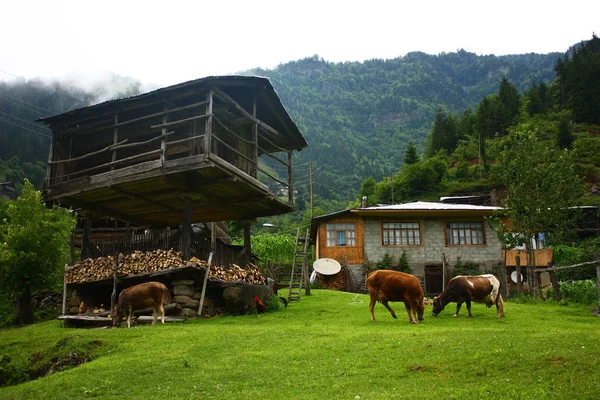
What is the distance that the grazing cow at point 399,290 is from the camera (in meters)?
14.1

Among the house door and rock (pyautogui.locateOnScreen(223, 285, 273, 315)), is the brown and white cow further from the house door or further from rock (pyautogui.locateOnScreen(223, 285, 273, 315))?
the house door

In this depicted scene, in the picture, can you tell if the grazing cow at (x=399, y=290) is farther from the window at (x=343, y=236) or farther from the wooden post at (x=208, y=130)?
the window at (x=343, y=236)

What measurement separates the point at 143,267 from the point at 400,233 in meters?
19.9

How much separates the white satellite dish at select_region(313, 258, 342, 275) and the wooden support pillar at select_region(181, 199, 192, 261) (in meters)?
14.0

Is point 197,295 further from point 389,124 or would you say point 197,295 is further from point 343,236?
point 389,124

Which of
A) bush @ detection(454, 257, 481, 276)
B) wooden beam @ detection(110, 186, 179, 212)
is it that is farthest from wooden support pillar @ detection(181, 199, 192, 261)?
bush @ detection(454, 257, 481, 276)

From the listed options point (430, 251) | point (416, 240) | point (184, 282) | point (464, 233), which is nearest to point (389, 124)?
point (464, 233)

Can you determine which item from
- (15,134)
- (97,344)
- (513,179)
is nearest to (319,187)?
(15,134)

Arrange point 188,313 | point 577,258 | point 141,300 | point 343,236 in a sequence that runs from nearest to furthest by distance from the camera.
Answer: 1. point 141,300
2. point 188,313
3. point 577,258
4. point 343,236

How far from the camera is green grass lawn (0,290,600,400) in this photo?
22.7 feet

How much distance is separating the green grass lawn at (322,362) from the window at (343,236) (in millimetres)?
19045

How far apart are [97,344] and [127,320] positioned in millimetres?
3439

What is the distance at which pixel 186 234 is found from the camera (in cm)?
1706

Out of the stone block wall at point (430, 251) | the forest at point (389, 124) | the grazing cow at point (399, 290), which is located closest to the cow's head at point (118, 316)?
the grazing cow at point (399, 290)
